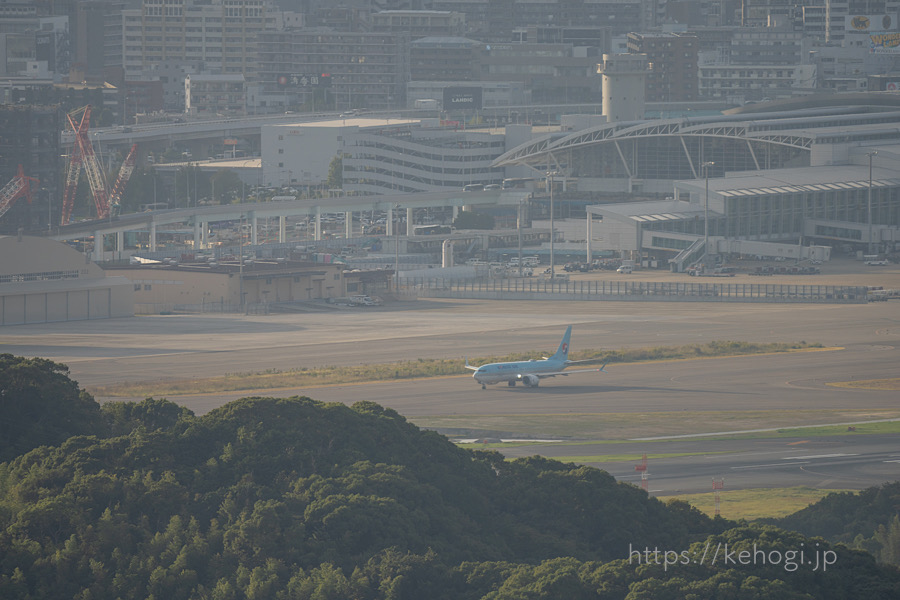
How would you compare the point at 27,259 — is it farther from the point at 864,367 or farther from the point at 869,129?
the point at 869,129

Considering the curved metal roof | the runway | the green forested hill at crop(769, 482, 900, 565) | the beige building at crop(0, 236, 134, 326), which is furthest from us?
the curved metal roof

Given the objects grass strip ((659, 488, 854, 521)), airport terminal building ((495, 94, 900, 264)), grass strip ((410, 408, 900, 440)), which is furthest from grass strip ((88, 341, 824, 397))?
airport terminal building ((495, 94, 900, 264))

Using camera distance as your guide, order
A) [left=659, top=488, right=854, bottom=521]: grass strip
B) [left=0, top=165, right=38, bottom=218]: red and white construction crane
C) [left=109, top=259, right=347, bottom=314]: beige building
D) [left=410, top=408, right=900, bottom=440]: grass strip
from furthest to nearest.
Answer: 1. [left=0, top=165, right=38, bottom=218]: red and white construction crane
2. [left=109, top=259, right=347, bottom=314]: beige building
3. [left=410, top=408, right=900, bottom=440]: grass strip
4. [left=659, top=488, right=854, bottom=521]: grass strip

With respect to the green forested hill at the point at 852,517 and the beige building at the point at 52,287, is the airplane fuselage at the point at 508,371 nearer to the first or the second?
the green forested hill at the point at 852,517

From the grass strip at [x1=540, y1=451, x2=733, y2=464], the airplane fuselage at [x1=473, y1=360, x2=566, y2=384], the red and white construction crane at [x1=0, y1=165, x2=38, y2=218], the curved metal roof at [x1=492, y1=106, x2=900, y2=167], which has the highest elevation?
the curved metal roof at [x1=492, y1=106, x2=900, y2=167]

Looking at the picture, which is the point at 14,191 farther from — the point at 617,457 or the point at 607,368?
the point at 617,457

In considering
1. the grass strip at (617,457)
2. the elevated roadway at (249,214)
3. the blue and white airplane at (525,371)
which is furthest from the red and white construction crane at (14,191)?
the grass strip at (617,457)

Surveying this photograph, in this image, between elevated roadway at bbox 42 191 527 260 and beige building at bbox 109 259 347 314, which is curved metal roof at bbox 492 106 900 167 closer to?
elevated roadway at bbox 42 191 527 260

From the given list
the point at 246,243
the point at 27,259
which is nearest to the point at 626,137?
the point at 246,243
